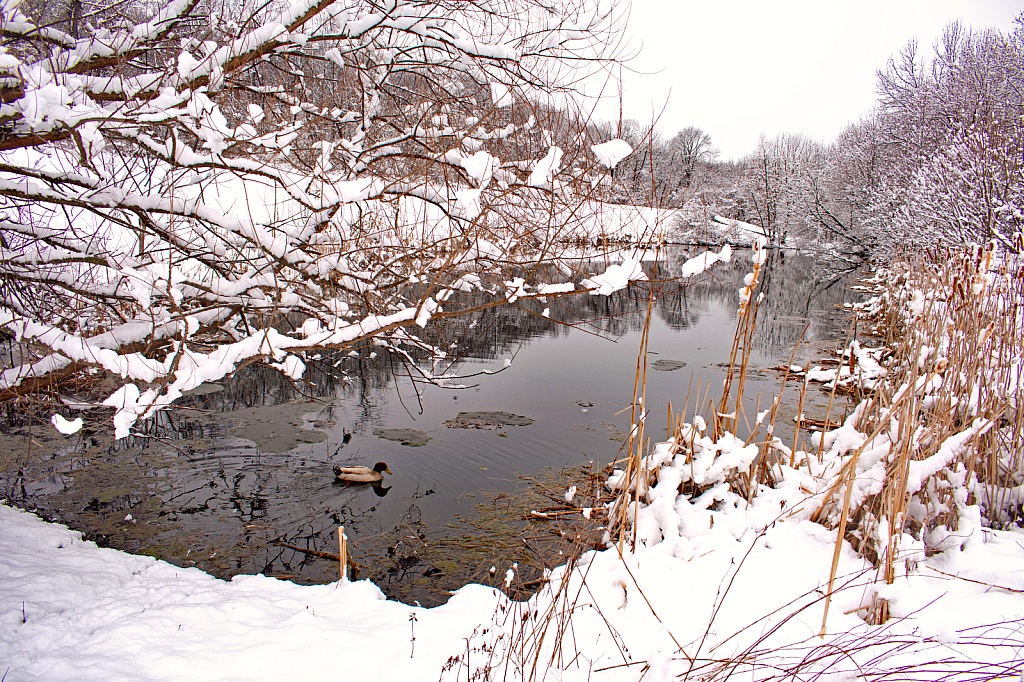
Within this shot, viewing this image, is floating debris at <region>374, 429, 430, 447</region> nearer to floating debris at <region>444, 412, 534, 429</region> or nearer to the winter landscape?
the winter landscape

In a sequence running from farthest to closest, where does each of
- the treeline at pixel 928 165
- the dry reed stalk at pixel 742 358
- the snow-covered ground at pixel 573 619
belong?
the treeline at pixel 928 165, the dry reed stalk at pixel 742 358, the snow-covered ground at pixel 573 619

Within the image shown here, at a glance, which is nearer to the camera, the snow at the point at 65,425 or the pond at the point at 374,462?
the snow at the point at 65,425

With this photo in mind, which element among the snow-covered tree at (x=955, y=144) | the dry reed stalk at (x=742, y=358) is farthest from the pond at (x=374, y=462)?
the snow-covered tree at (x=955, y=144)

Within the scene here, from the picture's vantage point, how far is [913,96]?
2227cm

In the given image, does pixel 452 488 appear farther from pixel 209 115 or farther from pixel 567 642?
pixel 209 115

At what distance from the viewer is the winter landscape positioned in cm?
234

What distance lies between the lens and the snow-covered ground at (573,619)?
2090 millimetres

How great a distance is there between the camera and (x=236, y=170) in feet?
8.91

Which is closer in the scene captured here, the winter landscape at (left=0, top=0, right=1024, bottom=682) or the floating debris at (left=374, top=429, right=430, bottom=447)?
the winter landscape at (left=0, top=0, right=1024, bottom=682)

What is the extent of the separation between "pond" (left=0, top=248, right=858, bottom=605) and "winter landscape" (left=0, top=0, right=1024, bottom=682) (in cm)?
5

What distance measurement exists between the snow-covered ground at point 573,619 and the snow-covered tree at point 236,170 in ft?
4.43

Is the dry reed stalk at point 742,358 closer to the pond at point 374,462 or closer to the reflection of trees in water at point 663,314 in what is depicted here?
the pond at point 374,462

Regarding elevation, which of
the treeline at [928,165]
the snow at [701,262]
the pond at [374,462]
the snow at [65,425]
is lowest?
the pond at [374,462]

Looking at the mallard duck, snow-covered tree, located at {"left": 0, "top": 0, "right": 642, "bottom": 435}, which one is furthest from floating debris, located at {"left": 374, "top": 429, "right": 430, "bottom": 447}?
snow-covered tree, located at {"left": 0, "top": 0, "right": 642, "bottom": 435}
